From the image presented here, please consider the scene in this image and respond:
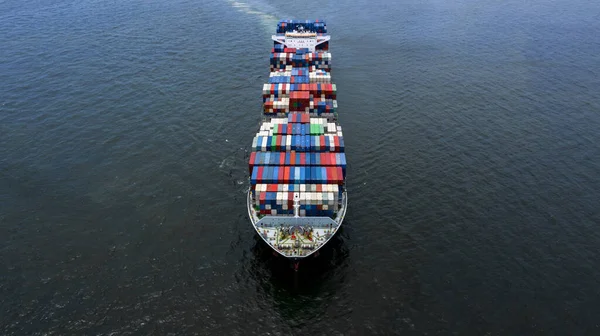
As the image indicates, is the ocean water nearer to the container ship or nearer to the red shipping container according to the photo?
the container ship

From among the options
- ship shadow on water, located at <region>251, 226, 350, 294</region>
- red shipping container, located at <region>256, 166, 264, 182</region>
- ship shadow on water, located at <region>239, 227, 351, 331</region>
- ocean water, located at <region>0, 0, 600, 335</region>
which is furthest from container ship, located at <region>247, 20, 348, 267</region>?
ocean water, located at <region>0, 0, 600, 335</region>

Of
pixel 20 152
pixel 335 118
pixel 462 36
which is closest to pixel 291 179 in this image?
pixel 335 118

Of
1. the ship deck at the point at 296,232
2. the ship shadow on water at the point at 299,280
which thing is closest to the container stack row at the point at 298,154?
the ship deck at the point at 296,232

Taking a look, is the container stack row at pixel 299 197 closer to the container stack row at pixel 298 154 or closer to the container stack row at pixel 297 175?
the container stack row at pixel 298 154

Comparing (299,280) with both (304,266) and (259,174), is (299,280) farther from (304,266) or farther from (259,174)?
(259,174)

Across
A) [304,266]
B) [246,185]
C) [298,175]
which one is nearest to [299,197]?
[298,175]

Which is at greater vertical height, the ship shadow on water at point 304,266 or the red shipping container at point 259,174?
the red shipping container at point 259,174
